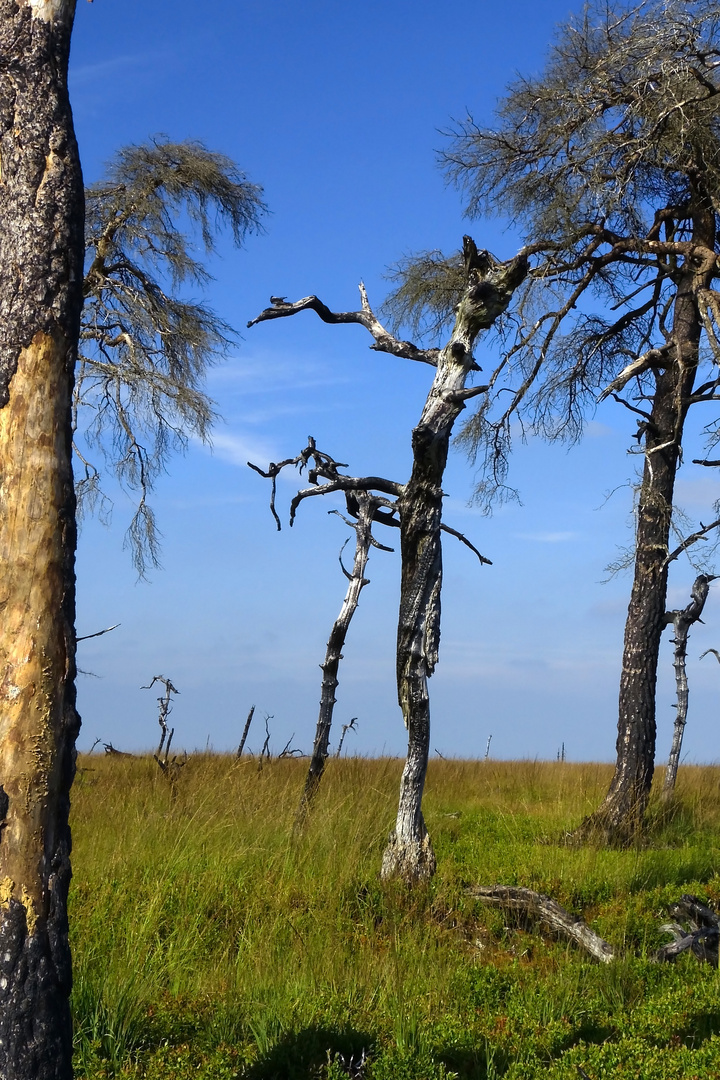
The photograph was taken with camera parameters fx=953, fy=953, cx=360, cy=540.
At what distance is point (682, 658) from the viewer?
15.5 metres

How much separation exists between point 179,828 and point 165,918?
7.12ft

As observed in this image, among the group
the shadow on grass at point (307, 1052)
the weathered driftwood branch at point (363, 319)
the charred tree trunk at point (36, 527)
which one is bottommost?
the shadow on grass at point (307, 1052)

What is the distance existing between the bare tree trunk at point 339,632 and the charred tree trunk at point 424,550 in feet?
10.9

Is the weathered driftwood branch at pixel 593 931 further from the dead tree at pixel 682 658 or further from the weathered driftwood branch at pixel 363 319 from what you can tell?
the dead tree at pixel 682 658

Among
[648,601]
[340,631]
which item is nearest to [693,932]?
[648,601]

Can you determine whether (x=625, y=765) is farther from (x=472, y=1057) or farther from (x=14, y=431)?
(x=14, y=431)

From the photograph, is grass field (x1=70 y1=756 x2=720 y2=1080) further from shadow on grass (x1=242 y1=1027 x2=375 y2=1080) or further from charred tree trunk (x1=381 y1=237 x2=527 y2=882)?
charred tree trunk (x1=381 y1=237 x2=527 y2=882)

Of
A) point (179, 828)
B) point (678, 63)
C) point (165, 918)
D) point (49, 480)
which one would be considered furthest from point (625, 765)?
point (49, 480)

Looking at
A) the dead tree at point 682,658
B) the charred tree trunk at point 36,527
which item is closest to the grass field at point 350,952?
the charred tree trunk at point 36,527

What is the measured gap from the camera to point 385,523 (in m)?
12.6

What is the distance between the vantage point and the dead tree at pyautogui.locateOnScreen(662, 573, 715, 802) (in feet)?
49.0

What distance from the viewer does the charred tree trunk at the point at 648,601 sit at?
11656 millimetres

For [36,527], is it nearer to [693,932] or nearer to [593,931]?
[593,931]

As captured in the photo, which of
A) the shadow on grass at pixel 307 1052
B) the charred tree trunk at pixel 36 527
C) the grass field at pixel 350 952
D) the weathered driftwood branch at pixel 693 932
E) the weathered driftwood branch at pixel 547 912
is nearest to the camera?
the charred tree trunk at pixel 36 527
